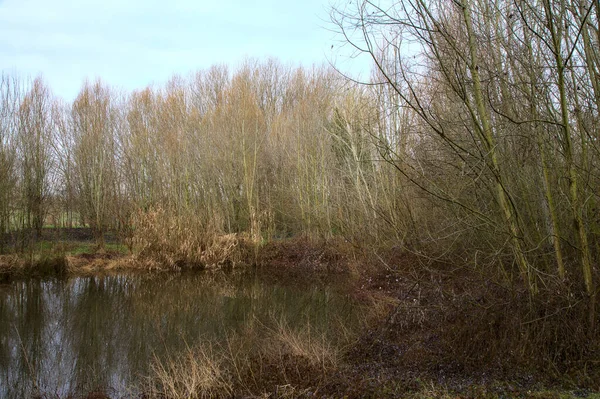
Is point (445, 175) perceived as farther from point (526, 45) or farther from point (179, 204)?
point (179, 204)

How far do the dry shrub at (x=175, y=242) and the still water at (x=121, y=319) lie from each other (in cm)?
78

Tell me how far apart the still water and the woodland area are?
209 cm

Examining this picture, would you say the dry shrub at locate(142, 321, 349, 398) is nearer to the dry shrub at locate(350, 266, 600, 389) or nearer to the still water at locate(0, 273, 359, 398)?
the still water at locate(0, 273, 359, 398)

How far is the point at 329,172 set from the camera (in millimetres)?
18188

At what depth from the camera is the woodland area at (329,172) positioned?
509 cm

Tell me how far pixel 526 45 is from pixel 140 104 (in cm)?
2016

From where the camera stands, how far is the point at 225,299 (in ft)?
41.1

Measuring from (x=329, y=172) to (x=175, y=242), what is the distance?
20.4 feet

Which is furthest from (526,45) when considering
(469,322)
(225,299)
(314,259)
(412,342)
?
(314,259)

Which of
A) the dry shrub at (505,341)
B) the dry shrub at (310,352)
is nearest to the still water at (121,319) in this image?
the dry shrub at (310,352)

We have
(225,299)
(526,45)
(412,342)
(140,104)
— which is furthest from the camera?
(140,104)

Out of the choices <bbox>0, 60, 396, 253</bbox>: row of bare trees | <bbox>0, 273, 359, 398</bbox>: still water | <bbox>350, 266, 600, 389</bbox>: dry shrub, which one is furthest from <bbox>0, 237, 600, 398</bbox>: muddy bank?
<bbox>0, 60, 396, 253</bbox>: row of bare trees

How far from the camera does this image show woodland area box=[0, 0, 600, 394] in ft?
16.7

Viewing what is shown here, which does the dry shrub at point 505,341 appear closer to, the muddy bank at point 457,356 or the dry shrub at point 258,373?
the muddy bank at point 457,356
